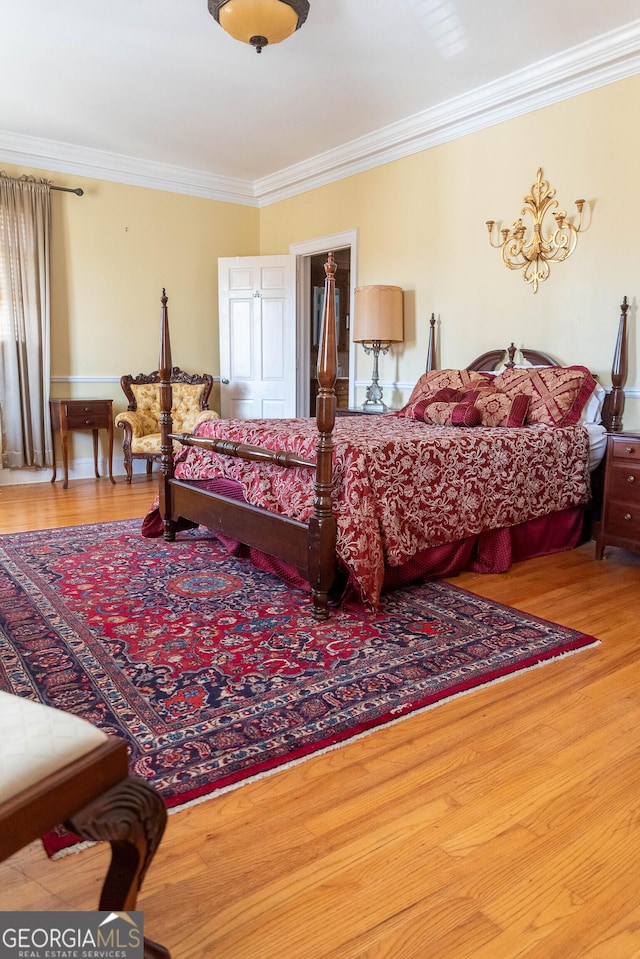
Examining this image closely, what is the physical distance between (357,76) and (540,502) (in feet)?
9.67

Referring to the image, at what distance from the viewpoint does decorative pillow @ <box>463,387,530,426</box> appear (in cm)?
362

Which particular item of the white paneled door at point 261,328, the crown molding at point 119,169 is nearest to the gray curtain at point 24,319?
the crown molding at point 119,169

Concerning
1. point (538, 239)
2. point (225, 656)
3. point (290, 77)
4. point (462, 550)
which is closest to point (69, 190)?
point (290, 77)

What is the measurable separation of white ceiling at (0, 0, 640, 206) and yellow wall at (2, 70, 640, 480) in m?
0.19

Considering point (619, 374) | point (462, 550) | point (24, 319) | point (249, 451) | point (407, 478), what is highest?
point (24, 319)

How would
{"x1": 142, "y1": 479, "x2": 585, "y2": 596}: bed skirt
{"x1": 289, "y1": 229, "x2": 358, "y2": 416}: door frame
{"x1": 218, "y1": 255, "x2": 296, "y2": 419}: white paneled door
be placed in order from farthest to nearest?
{"x1": 218, "y1": 255, "x2": 296, "y2": 419}: white paneled door < {"x1": 289, "y1": 229, "x2": 358, "y2": 416}: door frame < {"x1": 142, "y1": 479, "x2": 585, "y2": 596}: bed skirt

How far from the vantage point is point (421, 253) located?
195 inches

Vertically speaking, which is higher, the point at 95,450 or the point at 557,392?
the point at 557,392

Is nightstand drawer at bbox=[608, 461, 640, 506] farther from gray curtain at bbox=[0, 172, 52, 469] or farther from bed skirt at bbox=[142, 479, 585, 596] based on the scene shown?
gray curtain at bbox=[0, 172, 52, 469]

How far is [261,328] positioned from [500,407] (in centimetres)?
313

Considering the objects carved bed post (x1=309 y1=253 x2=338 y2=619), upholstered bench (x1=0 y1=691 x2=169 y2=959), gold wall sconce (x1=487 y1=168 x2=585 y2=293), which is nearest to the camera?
upholstered bench (x1=0 y1=691 x2=169 y2=959)

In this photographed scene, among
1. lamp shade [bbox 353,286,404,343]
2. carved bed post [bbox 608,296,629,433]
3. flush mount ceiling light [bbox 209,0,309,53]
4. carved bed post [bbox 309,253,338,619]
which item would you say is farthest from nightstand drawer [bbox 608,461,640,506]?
Result: flush mount ceiling light [bbox 209,0,309,53]

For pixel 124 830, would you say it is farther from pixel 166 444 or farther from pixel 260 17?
pixel 260 17

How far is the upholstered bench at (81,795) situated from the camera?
2.62 feet
